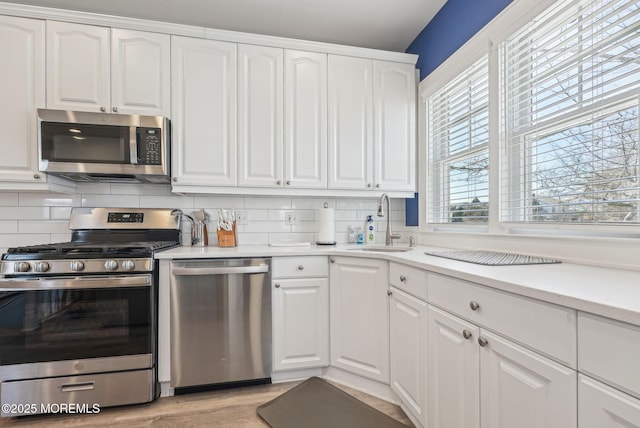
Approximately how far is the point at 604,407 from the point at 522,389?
0.25m

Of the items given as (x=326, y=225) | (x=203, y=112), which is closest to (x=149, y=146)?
(x=203, y=112)

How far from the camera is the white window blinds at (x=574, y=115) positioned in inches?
45.6

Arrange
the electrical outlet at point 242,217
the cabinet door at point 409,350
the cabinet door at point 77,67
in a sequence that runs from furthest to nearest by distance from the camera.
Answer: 1. the electrical outlet at point 242,217
2. the cabinet door at point 77,67
3. the cabinet door at point 409,350

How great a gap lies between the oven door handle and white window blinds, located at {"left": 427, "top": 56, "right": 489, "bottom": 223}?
2097mm

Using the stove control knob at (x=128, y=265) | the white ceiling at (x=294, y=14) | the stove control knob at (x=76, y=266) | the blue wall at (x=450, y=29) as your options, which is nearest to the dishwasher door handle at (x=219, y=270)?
the stove control knob at (x=128, y=265)

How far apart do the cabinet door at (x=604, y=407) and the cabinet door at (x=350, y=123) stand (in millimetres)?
1887

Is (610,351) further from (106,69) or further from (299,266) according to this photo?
(106,69)

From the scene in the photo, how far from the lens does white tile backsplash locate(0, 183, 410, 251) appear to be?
227 centimetres

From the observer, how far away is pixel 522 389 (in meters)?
0.93

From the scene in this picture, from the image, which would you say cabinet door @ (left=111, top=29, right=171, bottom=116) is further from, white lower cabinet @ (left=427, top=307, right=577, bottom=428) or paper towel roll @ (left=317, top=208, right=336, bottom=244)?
white lower cabinet @ (left=427, top=307, right=577, bottom=428)

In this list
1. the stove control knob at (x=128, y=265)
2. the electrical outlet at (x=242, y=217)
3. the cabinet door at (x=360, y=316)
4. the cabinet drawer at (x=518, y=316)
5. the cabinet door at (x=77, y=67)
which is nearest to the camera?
the cabinet drawer at (x=518, y=316)

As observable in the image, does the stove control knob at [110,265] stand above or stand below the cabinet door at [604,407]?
above

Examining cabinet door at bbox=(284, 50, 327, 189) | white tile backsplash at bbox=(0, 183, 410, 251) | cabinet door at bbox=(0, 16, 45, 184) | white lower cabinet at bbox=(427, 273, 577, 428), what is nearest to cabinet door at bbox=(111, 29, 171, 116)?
cabinet door at bbox=(0, 16, 45, 184)

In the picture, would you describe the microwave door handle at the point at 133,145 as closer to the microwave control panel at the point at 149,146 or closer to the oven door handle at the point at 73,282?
the microwave control panel at the point at 149,146
